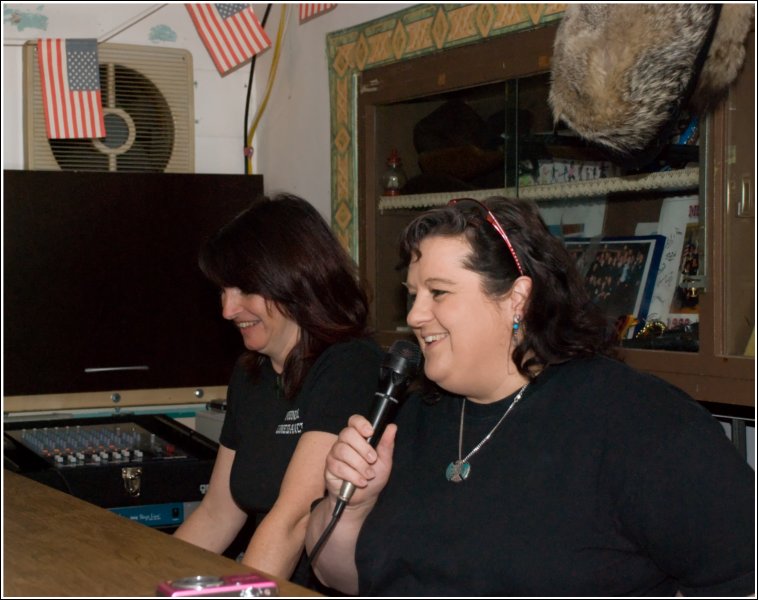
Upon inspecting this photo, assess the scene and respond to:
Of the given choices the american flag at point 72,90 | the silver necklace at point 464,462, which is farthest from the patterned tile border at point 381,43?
the silver necklace at point 464,462

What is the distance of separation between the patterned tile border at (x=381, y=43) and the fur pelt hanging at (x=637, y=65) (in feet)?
2.60

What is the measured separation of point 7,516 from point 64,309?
206 cm

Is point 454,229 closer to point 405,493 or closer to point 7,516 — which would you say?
point 405,493

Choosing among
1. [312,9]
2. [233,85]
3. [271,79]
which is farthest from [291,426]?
[233,85]

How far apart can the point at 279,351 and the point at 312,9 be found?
1.29 meters

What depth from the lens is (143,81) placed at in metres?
4.09

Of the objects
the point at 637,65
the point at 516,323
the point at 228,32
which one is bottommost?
the point at 516,323

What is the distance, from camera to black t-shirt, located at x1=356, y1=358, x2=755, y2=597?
5.16 ft

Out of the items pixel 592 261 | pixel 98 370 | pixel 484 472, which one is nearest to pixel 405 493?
pixel 484 472

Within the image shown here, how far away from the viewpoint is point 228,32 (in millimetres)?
3971

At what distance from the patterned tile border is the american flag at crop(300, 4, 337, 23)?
247 mm

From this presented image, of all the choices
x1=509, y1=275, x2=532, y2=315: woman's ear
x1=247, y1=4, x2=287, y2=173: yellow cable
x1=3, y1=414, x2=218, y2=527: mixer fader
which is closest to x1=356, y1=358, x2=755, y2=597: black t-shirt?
x1=509, y1=275, x2=532, y2=315: woman's ear

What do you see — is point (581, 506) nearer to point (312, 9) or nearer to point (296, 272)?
point (296, 272)

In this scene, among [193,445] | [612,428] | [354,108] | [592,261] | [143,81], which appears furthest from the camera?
[143,81]
